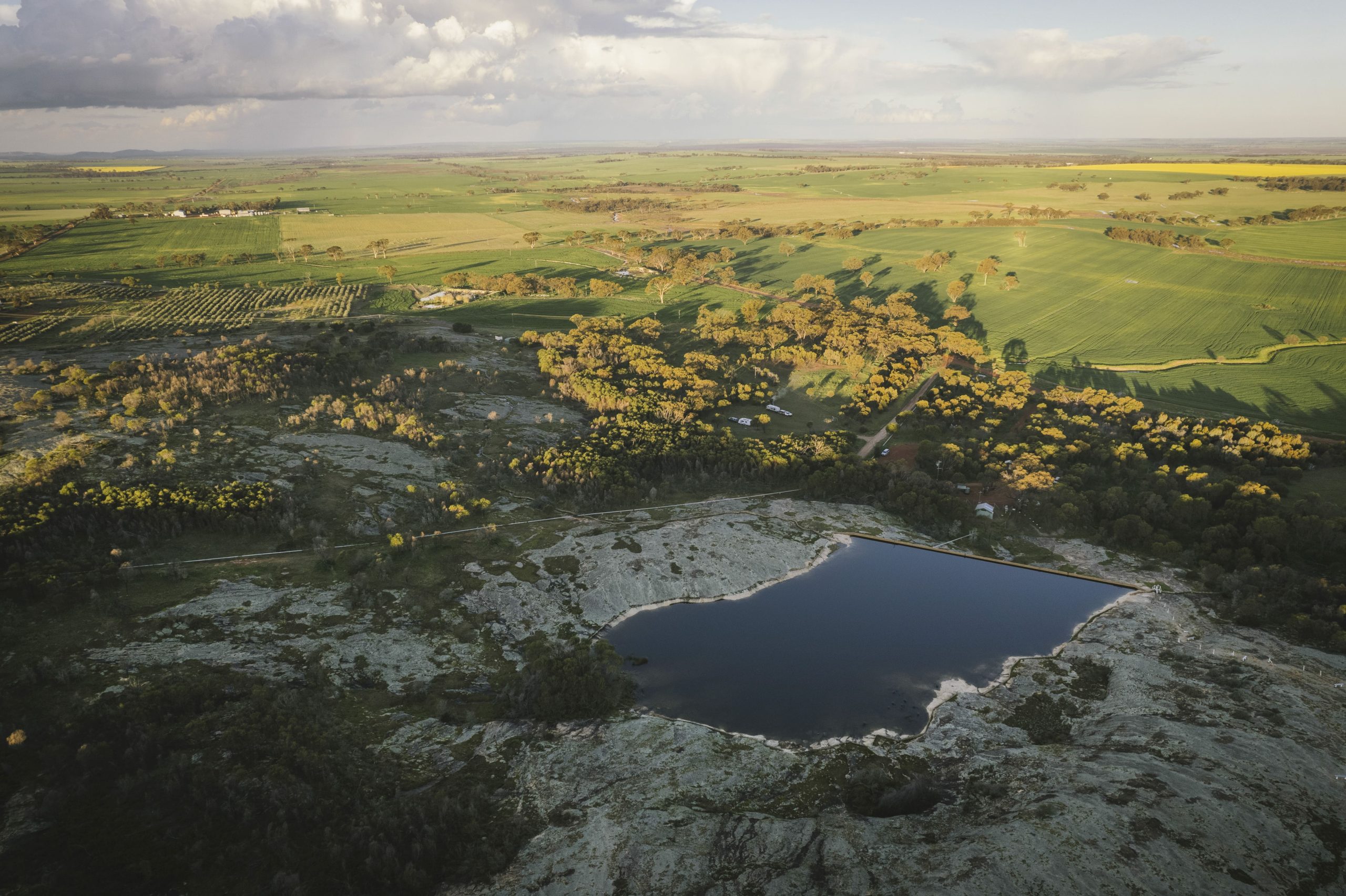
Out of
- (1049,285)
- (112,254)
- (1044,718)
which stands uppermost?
(112,254)

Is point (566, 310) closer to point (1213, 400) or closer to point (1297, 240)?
point (1213, 400)

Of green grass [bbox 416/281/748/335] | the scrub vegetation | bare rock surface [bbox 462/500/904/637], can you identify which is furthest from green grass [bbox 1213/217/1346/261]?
bare rock surface [bbox 462/500/904/637]

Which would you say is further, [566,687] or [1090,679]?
[1090,679]

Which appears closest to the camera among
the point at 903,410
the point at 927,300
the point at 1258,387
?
the point at 1258,387

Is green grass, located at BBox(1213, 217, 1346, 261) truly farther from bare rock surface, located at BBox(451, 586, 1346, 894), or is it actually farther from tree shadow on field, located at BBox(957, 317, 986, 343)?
bare rock surface, located at BBox(451, 586, 1346, 894)

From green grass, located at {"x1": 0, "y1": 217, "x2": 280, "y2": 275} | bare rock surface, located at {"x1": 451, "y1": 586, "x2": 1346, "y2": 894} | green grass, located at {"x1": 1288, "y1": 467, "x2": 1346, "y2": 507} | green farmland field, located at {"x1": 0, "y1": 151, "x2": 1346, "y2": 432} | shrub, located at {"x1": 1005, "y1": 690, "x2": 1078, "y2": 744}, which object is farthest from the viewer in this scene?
green grass, located at {"x1": 0, "y1": 217, "x2": 280, "y2": 275}

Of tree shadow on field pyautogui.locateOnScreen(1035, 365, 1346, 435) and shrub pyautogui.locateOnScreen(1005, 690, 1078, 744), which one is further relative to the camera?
tree shadow on field pyautogui.locateOnScreen(1035, 365, 1346, 435)

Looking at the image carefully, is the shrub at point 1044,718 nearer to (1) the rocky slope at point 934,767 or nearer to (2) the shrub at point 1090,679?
(1) the rocky slope at point 934,767

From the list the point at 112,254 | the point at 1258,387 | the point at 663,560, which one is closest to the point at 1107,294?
the point at 1258,387

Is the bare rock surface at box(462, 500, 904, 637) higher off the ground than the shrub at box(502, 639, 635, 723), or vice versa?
the bare rock surface at box(462, 500, 904, 637)
